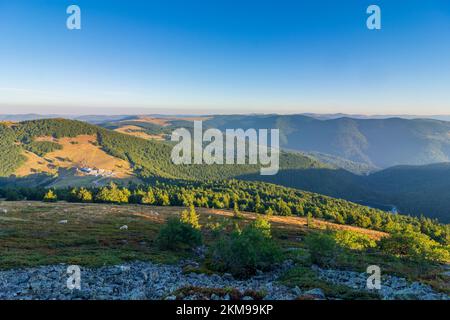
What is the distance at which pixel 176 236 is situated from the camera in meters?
61.0

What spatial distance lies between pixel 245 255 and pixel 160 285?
42.7 ft

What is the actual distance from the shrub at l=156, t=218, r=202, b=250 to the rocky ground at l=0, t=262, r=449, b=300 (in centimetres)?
1710

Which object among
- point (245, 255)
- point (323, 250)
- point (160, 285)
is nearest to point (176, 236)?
point (245, 255)

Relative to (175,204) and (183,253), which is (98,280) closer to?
(183,253)

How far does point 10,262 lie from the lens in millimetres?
38531

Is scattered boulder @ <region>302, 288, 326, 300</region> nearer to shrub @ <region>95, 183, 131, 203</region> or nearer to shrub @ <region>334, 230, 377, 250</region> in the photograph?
shrub @ <region>334, 230, 377, 250</region>

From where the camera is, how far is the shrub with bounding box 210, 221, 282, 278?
40.6 m

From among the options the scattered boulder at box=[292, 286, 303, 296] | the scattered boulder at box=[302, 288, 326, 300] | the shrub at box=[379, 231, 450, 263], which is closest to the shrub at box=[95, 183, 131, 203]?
the shrub at box=[379, 231, 450, 263]

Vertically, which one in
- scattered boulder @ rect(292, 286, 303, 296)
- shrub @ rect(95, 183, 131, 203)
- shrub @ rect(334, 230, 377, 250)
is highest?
scattered boulder @ rect(292, 286, 303, 296)

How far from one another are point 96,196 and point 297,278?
14865 centimetres

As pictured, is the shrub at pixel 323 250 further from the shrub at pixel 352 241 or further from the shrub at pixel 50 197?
the shrub at pixel 50 197

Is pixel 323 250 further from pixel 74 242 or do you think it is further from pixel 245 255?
pixel 74 242

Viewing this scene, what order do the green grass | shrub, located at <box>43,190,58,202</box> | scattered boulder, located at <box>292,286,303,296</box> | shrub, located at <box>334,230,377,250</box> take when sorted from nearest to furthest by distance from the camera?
scattered boulder, located at <box>292,286,303,296</box> < the green grass < shrub, located at <box>334,230,377,250</box> < shrub, located at <box>43,190,58,202</box>
